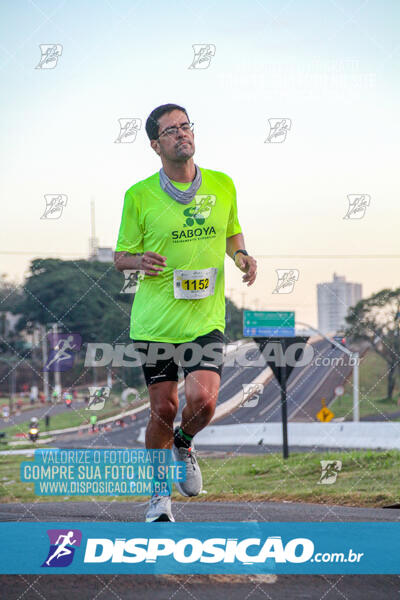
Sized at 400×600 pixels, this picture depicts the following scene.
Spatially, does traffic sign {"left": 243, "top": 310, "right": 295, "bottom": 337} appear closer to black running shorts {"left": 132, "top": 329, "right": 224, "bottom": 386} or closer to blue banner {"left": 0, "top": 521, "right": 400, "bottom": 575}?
black running shorts {"left": 132, "top": 329, "right": 224, "bottom": 386}

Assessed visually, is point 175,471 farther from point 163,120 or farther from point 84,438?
point 84,438

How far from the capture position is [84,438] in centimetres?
4647

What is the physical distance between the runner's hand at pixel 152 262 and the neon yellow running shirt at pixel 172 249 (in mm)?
239

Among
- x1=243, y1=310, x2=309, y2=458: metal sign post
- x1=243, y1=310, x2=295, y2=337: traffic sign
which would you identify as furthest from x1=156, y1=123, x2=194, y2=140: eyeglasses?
x1=243, y1=310, x2=295, y2=337: traffic sign

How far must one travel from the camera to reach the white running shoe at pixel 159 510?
16.3 ft

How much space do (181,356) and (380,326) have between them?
3841cm

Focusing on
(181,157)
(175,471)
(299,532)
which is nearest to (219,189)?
(181,157)

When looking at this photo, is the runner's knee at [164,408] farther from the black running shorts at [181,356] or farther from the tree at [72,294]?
the tree at [72,294]

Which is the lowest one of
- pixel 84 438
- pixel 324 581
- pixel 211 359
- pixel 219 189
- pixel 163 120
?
pixel 84 438

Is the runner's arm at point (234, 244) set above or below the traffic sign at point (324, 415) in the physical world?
above

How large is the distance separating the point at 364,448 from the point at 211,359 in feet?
85.0

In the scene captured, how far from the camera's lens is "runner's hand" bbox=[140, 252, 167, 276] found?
480 cm

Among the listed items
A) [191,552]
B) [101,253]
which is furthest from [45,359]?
[191,552]

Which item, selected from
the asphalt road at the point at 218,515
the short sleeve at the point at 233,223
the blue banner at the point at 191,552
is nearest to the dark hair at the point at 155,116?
the short sleeve at the point at 233,223
